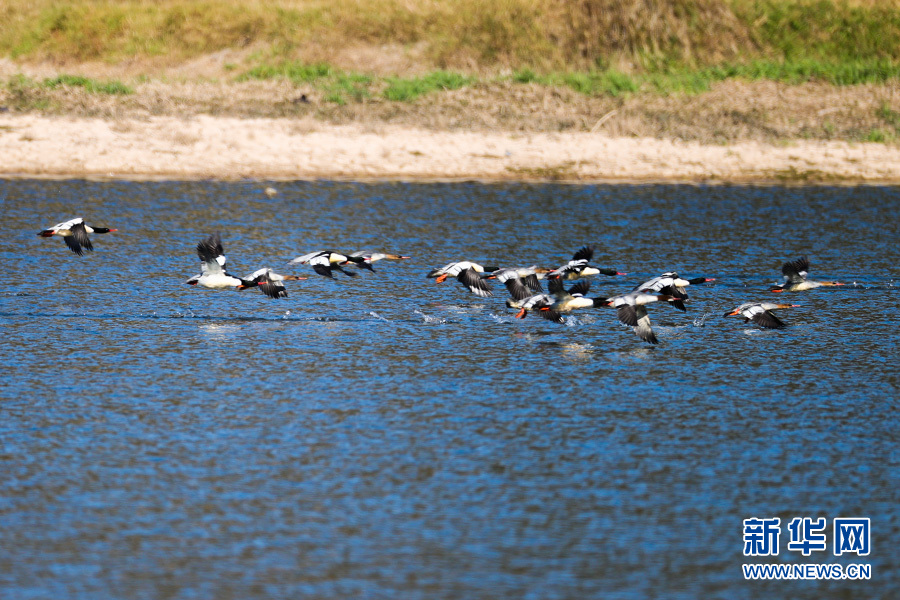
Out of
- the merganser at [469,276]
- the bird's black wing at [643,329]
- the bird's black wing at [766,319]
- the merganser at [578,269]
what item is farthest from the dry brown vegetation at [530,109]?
the bird's black wing at [643,329]

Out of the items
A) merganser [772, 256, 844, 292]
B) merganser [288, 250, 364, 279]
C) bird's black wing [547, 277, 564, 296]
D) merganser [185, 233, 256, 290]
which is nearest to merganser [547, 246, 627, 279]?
bird's black wing [547, 277, 564, 296]

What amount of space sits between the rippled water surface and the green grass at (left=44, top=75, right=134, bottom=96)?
732 cm

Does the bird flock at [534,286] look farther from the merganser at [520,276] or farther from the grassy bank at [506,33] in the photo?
the grassy bank at [506,33]

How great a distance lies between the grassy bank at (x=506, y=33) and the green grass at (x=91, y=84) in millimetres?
2742

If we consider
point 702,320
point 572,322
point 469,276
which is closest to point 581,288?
point 572,322

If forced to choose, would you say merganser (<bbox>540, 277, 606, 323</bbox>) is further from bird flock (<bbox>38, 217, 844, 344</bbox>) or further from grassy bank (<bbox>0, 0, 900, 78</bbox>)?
grassy bank (<bbox>0, 0, 900, 78</bbox>)

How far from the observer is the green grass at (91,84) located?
28.0m

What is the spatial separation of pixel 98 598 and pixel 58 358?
241 inches

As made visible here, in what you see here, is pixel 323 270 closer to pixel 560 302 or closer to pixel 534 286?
pixel 534 286

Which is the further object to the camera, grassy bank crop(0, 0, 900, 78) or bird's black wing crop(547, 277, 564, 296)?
grassy bank crop(0, 0, 900, 78)

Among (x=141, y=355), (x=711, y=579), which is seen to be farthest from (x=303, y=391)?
(x=711, y=579)

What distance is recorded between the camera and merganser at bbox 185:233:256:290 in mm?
15617

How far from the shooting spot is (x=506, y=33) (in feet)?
103

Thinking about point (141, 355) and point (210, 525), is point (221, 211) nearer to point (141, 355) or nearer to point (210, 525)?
point (141, 355)
